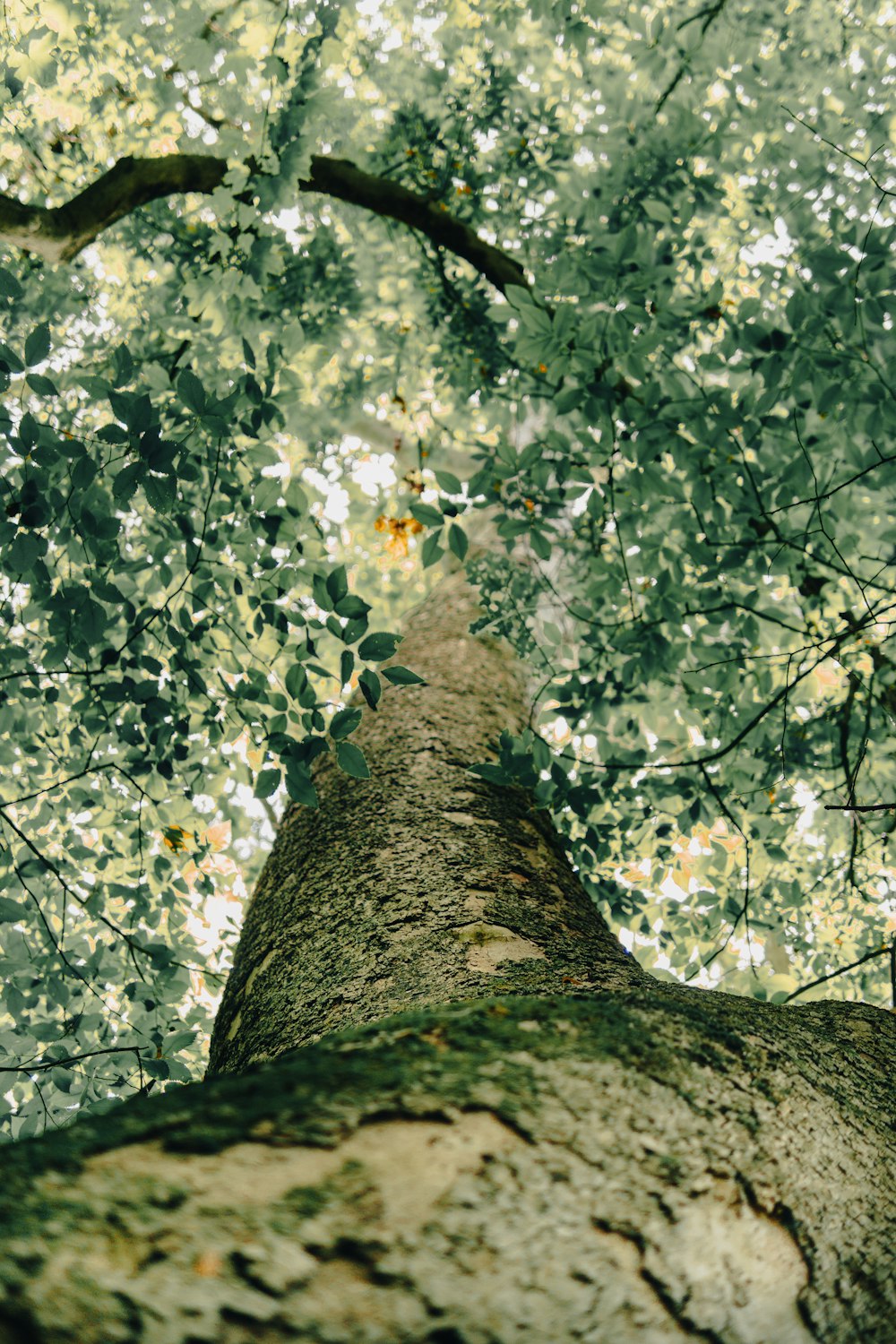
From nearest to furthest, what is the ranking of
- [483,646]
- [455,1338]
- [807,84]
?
[455,1338] < [483,646] < [807,84]

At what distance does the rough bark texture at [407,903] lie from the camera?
3.75 feet

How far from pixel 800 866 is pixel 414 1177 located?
14.3 ft

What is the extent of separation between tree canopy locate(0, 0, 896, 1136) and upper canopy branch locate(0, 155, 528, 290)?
0.04 ft

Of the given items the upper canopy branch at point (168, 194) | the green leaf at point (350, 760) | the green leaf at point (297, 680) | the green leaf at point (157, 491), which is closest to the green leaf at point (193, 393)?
the green leaf at point (157, 491)

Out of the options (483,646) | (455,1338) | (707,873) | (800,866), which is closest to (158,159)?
(483,646)

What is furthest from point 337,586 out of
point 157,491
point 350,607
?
point 157,491

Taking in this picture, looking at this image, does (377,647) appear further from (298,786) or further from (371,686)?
(298,786)

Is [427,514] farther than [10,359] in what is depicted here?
Yes

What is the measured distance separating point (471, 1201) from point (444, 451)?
504cm

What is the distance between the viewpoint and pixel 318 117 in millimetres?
2137

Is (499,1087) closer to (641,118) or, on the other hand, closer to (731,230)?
(641,118)

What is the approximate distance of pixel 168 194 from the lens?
283cm

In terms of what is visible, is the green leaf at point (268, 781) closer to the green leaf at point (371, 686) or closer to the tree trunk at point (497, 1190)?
the green leaf at point (371, 686)

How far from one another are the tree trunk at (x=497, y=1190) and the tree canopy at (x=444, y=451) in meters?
0.80
